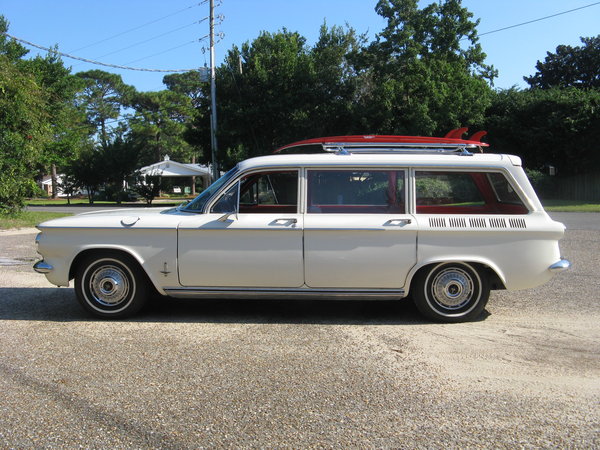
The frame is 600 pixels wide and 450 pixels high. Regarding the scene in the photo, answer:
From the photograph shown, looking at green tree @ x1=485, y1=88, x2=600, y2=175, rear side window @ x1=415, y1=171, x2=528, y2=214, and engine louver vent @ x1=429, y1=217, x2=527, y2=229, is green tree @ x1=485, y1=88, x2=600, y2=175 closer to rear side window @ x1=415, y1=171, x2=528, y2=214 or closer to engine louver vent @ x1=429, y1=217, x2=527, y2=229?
rear side window @ x1=415, y1=171, x2=528, y2=214

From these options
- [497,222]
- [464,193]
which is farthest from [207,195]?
[497,222]

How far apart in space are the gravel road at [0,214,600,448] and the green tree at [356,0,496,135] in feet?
72.3

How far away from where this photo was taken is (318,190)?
561cm

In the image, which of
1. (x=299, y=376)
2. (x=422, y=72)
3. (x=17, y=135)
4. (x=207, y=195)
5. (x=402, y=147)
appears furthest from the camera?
(x=422, y=72)

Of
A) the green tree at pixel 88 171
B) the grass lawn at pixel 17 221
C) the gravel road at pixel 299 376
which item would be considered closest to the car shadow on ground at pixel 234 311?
the gravel road at pixel 299 376

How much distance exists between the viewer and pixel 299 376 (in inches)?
162

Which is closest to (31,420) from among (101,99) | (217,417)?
(217,417)

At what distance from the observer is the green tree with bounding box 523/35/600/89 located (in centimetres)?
4666

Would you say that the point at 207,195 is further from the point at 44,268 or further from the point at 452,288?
the point at 452,288

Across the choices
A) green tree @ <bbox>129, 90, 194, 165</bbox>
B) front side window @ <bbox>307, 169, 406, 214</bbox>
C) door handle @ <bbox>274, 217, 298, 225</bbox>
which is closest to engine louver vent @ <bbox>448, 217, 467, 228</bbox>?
front side window @ <bbox>307, 169, 406, 214</bbox>

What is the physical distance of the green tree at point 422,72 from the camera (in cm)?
2712

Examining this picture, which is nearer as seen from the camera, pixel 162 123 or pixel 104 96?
pixel 162 123

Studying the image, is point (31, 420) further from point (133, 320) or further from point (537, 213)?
point (537, 213)

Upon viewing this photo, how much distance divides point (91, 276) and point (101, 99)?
243ft
